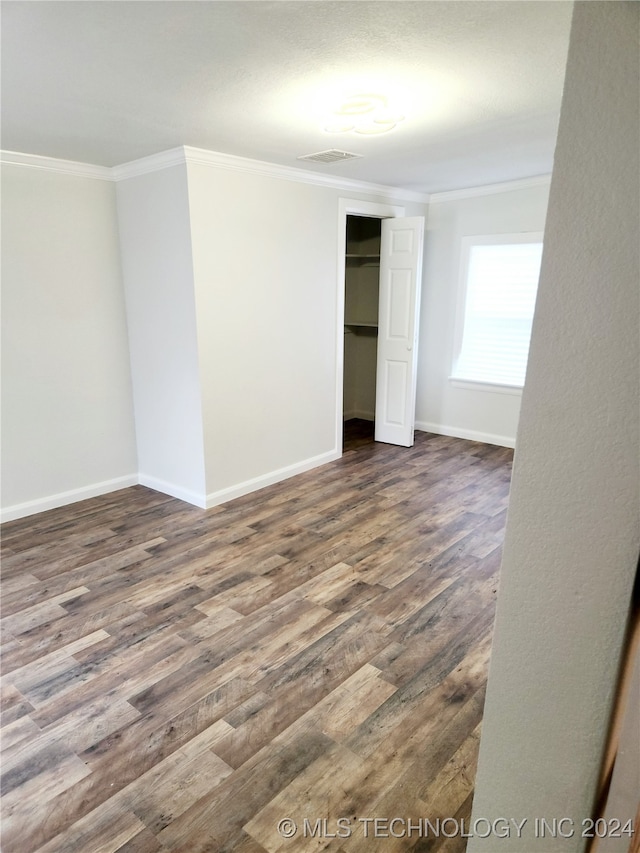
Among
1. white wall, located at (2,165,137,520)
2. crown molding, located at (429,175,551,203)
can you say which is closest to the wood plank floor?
white wall, located at (2,165,137,520)

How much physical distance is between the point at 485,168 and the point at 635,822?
4269 mm

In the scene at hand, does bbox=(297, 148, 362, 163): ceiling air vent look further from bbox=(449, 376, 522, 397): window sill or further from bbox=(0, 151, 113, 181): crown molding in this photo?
bbox=(449, 376, 522, 397): window sill

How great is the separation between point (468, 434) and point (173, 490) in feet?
10.2

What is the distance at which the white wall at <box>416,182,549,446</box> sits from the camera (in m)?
4.86

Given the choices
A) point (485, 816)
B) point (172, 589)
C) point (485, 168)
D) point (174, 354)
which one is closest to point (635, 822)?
point (485, 816)

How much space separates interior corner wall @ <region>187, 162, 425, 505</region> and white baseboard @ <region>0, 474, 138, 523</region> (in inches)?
35.9

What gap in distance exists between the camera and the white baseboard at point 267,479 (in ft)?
12.8

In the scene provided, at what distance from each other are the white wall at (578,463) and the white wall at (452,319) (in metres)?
4.51

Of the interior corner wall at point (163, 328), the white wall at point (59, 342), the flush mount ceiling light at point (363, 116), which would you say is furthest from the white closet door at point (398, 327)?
the white wall at point (59, 342)

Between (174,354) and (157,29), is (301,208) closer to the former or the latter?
(174,354)

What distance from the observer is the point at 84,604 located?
8.98 feet

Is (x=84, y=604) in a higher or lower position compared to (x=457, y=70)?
lower

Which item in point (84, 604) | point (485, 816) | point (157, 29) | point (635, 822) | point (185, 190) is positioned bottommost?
point (84, 604)

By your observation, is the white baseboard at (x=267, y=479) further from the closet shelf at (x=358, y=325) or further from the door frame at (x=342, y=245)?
the closet shelf at (x=358, y=325)
